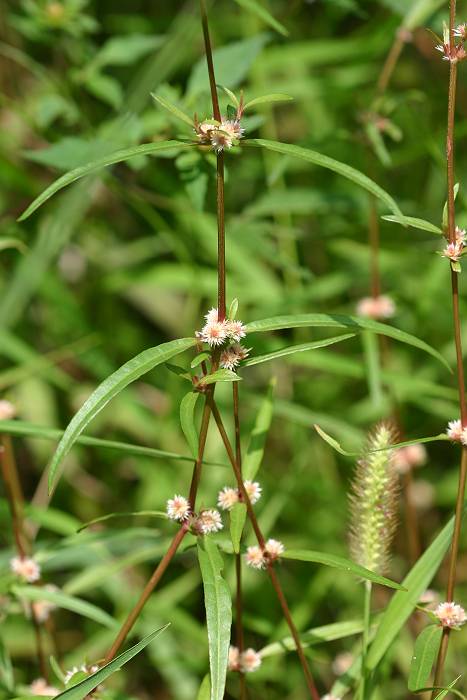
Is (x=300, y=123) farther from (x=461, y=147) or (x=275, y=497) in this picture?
(x=275, y=497)

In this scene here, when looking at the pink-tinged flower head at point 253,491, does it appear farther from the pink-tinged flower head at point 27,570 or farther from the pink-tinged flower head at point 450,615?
the pink-tinged flower head at point 27,570

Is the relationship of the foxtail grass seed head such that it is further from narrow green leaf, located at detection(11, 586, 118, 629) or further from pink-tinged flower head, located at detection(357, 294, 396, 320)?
pink-tinged flower head, located at detection(357, 294, 396, 320)

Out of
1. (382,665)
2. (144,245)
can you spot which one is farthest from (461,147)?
(382,665)

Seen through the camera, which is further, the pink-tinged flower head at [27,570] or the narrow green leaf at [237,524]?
the pink-tinged flower head at [27,570]

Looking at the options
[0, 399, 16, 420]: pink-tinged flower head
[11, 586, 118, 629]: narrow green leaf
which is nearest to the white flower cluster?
[11, 586, 118, 629]: narrow green leaf

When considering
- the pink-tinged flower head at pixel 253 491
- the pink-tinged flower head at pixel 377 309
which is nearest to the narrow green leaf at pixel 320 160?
the pink-tinged flower head at pixel 253 491

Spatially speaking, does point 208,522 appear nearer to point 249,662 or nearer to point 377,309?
point 249,662
